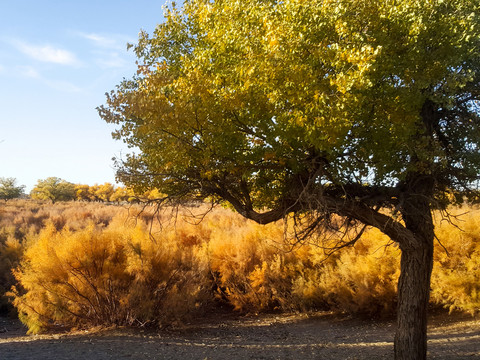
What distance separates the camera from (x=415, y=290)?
8.18m

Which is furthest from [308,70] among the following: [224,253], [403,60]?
[224,253]

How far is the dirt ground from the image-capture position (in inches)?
378

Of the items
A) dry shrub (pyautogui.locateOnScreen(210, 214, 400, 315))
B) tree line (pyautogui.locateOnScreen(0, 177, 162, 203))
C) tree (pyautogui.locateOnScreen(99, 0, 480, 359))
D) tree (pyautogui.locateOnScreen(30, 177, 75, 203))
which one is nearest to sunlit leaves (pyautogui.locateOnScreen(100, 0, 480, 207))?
tree (pyautogui.locateOnScreen(99, 0, 480, 359))

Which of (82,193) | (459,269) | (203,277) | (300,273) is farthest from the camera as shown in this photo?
(82,193)

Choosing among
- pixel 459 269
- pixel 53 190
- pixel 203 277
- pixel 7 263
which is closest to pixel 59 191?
pixel 53 190

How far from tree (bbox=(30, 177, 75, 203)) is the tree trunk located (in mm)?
53279

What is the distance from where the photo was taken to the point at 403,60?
6625mm

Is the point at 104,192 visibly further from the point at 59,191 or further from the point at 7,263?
the point at 7,263

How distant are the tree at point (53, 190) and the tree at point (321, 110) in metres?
51.4

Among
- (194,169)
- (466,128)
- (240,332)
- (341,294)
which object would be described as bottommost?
(240,332)

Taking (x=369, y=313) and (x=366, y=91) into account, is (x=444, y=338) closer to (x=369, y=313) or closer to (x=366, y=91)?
(x=369, y=313)

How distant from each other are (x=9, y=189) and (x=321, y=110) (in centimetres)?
5338

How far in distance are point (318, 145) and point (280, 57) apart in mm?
1337

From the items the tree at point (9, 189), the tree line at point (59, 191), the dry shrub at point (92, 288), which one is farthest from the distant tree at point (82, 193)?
the dry shrub at point (92, 288)
